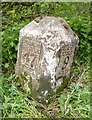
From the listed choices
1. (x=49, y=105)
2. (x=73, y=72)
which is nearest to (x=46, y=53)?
(x=49, y=105)

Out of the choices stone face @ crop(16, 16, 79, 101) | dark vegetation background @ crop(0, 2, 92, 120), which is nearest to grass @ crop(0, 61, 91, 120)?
dark vegetation background @ crop(0, 2, 92, 120)

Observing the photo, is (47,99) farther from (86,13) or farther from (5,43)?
(86,13)

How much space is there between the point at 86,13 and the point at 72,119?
2.07 meters

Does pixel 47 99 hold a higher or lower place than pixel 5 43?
lower

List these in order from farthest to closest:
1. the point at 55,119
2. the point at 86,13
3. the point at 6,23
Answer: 1. the point at 86,13
2. the point at 6,23
3. the point at 55,119

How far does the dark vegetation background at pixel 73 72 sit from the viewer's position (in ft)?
10.9

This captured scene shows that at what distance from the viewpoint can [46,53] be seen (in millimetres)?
3365

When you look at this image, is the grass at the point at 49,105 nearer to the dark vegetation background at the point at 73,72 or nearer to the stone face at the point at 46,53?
the dark vegetation background at the point at 73,72

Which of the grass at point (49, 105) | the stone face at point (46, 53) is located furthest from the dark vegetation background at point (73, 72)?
the stone face at point (46, 53)

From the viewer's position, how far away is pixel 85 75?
3932 mm

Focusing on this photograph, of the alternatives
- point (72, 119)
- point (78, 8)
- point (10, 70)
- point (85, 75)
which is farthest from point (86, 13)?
point (72, 119)

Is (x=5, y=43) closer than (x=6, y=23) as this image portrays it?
Yes

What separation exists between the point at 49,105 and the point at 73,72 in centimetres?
64

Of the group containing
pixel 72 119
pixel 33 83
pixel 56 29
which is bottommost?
pixel 72 119
